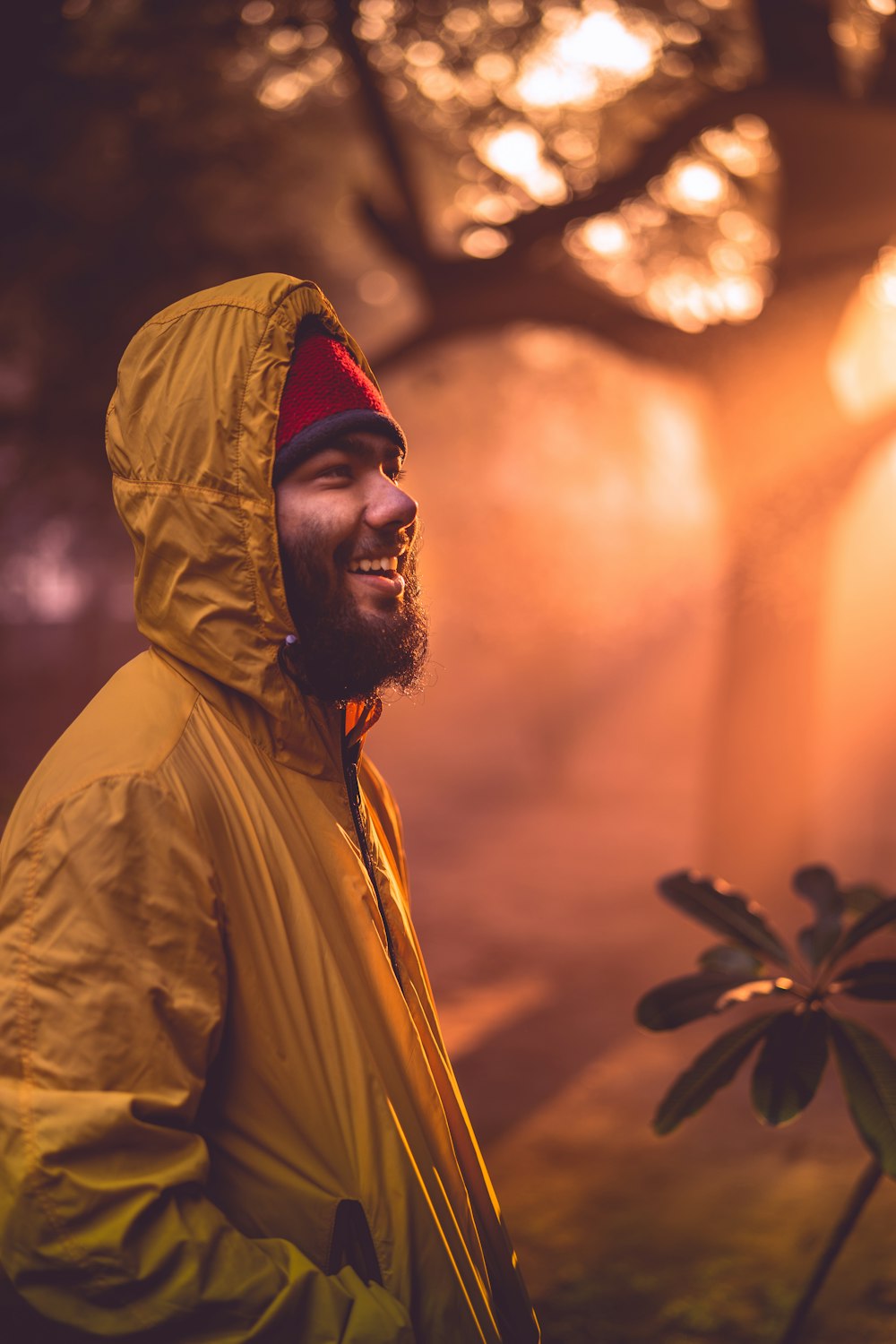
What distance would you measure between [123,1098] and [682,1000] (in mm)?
1334

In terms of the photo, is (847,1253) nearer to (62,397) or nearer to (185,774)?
(185,774)

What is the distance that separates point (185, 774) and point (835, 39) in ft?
21.7

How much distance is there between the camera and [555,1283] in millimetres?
3426

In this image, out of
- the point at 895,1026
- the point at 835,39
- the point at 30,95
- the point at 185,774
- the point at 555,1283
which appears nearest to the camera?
the point at 185,774

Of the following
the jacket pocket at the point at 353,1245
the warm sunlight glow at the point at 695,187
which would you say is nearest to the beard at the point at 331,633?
the jacket pocket at the point at 353,1245

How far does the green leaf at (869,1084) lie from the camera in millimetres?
1768

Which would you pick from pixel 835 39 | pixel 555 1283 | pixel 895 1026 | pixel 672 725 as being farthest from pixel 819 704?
pixel 672 725

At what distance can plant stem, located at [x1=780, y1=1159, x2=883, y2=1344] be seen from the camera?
198 centimetres

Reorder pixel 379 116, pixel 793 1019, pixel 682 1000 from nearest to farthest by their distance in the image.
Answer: pixel 793 1019 → pixel 682 1000 → pixel 379 116

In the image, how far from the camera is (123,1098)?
3.43 feet

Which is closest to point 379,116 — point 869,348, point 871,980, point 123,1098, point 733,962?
point 869,348

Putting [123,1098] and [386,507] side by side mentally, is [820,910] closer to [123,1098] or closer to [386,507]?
[386,507]

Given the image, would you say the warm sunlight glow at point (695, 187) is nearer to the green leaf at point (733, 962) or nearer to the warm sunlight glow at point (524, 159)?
the warm sunlight glow at point (524, 159)

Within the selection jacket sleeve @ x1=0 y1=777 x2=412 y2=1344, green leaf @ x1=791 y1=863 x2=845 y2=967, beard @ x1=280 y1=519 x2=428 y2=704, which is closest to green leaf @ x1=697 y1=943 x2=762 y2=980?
green leaf @ x1=791 y1=863 x2=845 y2=967
